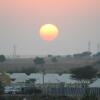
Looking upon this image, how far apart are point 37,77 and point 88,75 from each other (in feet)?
25.6

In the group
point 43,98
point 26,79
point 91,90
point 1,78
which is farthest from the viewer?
point 26,79

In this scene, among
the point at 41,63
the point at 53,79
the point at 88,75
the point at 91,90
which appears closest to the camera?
the point at 91,90

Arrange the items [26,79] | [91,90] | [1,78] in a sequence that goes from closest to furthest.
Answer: [91,90] < [1,78] < [26,79]

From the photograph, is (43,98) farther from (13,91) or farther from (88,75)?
(88,75)

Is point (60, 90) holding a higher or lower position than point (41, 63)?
lower

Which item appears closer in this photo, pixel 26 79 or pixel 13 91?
pixel 13 91

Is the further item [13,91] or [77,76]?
[77,76]

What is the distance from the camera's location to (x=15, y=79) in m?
59.0

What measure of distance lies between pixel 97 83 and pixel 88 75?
23.5 meters

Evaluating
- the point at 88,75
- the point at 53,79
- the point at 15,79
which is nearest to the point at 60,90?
the point at 53,79

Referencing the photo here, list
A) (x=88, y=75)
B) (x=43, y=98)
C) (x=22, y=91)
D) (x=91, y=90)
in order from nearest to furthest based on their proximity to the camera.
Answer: (x=43, y=98) → (x=91, y=90) → (x=22, y=91) → (x=88, y=75)

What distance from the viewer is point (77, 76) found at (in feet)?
207

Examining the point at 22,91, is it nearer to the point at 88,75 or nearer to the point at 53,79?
the point at 53,79

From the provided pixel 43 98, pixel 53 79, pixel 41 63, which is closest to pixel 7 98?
pixel 43 98
